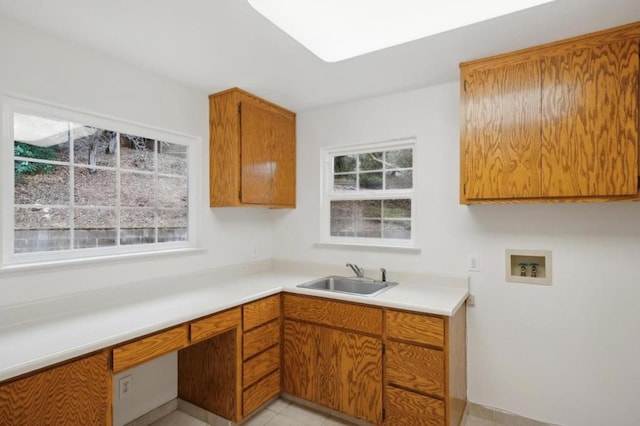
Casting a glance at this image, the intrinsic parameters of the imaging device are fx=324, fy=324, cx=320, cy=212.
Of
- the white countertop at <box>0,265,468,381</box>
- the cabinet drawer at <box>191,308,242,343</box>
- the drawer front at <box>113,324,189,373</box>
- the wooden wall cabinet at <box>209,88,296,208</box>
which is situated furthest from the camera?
the wooden wall cabinet at <box>209,88,296,208</box>

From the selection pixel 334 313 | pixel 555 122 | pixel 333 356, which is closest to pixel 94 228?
pixel 334 313

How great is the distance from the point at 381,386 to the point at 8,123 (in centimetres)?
257

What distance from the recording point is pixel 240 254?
294 cm

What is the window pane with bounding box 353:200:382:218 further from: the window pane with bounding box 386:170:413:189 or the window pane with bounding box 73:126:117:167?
the window pane with bounding box 73:126:117:167

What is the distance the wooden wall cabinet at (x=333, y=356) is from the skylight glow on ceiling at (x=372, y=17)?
1.67 m

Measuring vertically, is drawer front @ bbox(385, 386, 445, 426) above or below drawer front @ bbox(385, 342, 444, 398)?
below

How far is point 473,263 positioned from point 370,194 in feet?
3.22

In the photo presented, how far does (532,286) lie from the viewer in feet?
7.03

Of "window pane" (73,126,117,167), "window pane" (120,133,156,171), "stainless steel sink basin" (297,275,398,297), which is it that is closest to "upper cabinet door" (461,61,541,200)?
"stainless steel sink basin" (297,275,398,297)

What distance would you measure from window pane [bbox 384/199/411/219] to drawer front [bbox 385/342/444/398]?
1068 millimetres

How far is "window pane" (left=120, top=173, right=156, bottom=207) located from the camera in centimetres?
217

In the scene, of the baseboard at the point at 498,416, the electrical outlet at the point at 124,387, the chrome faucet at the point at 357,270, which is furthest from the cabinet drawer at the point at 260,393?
the baseboard at the point at 498,416

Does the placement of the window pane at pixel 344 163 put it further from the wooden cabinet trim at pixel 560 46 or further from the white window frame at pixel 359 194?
the wooden cabinet trim at pixel 560 46

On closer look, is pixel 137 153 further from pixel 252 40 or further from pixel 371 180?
pixel 371 180
